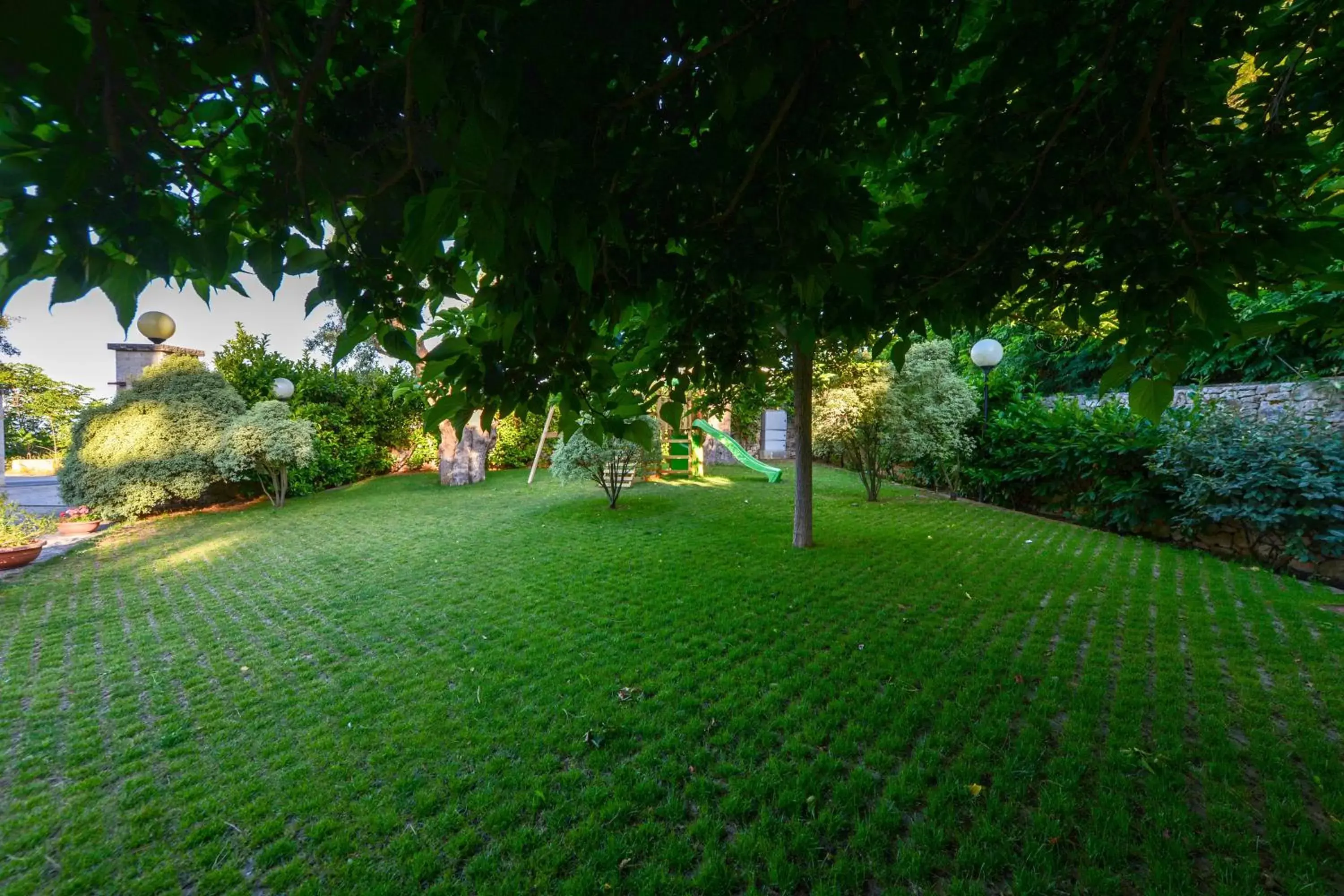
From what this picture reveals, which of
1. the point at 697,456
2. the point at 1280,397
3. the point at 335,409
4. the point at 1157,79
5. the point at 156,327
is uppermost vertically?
the point at 156,327

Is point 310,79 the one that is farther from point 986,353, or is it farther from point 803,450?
point 986,353

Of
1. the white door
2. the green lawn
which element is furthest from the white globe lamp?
the white door

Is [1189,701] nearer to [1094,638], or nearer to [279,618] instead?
[1094,638]

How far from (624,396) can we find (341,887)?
6.36 feet

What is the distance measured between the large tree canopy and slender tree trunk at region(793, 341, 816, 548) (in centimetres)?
374

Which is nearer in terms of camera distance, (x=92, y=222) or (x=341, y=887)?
(x=92, y=222)

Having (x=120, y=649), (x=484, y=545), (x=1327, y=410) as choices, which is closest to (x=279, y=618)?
(x=120, y=649)

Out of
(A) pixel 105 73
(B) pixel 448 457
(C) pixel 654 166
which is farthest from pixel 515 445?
(A) pixel 105 73

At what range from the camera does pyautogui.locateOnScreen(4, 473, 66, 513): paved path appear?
9.16 metres

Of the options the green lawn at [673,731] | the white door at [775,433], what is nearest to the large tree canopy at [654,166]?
the green lawn at [673,731]

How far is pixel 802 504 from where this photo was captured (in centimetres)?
625

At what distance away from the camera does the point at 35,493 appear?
11.3m

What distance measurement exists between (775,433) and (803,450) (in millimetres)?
12708

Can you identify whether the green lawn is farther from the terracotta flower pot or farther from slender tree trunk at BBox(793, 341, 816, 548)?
slender tree trunk at BBox(793, 341, 816, 548)
